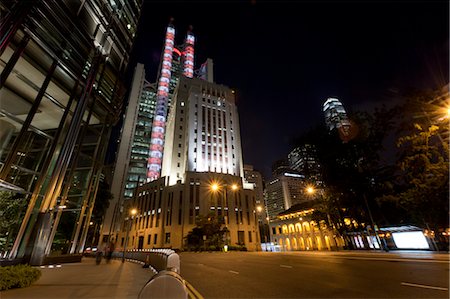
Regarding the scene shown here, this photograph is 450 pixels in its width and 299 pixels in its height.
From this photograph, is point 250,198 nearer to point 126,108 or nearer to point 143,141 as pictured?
point 143,141

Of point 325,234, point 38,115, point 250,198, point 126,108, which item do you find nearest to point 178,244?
point 250,198

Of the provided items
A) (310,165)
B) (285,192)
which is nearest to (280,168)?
(285,192)

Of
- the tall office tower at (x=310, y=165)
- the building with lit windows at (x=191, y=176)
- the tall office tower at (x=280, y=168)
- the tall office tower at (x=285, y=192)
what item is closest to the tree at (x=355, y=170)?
the tall office tower at (x=310, y=165)

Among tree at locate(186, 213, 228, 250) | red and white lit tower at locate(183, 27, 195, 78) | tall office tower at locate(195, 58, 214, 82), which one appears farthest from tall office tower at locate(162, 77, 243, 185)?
tree at locate(186, 213, 228, 250)

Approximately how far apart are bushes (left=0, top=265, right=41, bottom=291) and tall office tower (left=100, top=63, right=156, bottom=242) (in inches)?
3155

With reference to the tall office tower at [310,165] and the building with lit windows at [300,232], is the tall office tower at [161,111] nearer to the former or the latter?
the building with lit windows at [300,232]

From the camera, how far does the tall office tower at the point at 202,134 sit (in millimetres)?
73188

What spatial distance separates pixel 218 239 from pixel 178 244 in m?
13.9

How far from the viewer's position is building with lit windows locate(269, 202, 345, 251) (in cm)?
4841

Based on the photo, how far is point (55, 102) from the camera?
1802cm

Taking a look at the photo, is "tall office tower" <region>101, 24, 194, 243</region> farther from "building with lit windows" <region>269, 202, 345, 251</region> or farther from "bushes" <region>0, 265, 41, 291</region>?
"bushes" <region>0, 265, 41, 291</region>

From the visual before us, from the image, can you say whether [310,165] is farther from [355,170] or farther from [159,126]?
[159,126]

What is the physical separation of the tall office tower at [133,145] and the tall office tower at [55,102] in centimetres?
6146

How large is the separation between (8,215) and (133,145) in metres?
91.8
